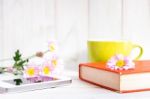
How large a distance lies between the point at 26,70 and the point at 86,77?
15cm

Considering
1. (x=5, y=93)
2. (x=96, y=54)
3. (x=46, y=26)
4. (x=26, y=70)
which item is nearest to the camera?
(x=5, y=93)

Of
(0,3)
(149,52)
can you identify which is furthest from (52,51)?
(149,52)

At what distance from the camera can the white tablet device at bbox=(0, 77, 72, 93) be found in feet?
2.40

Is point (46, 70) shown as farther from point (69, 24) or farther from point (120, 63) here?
point (69, 24)

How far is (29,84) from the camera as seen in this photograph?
760 millimetres

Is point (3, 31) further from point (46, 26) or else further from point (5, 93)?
point (5, 93)

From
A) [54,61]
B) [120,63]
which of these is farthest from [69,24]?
[120,63]

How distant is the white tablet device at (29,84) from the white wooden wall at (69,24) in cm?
25

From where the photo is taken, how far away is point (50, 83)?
79 cm

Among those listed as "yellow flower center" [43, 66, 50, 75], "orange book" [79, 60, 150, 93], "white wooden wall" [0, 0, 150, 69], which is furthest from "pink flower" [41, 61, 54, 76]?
"white wooden wall" [0, 0, 150, 69]

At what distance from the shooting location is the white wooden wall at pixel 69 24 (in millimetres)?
1046

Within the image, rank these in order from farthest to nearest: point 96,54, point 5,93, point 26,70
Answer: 1. point 96,54
2. point 26,70
3. point 5,93

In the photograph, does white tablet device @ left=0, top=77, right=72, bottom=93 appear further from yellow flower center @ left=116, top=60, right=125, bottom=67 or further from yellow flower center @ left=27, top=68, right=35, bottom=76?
yellow flower center @ left=116, top=60, right=125, bottom=67

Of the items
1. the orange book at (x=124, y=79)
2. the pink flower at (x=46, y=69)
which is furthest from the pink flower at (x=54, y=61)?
the orange book at (x=124, y=79)
